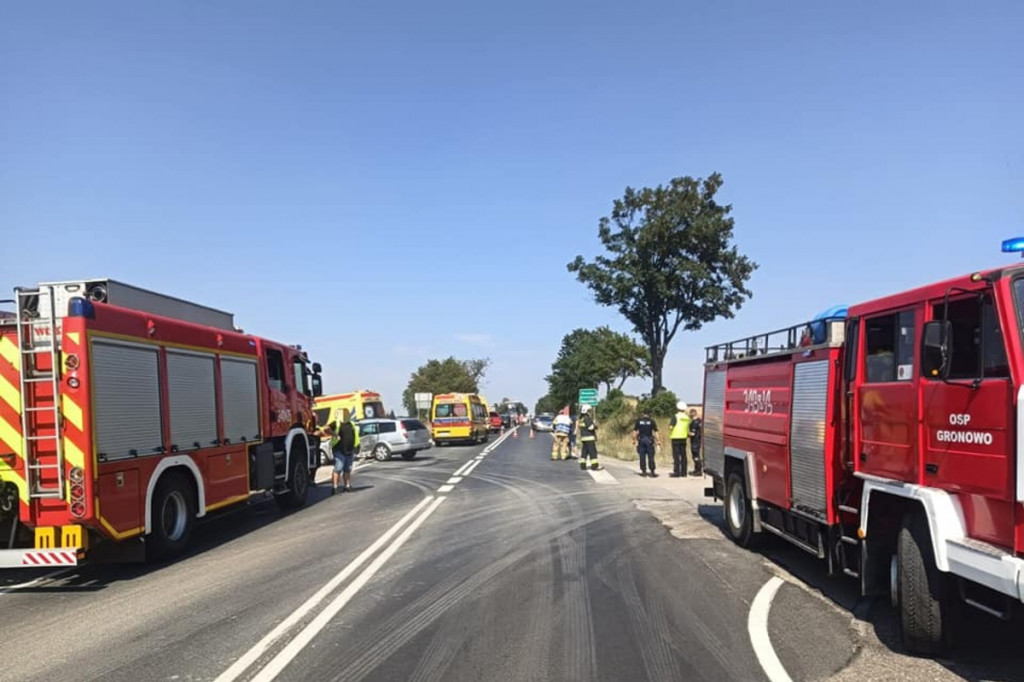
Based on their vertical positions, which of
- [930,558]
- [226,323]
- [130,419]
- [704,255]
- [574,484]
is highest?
[704,255]

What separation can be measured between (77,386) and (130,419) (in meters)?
0.93

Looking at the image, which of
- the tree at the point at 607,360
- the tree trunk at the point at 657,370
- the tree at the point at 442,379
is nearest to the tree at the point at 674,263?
the tree trunk at the point at 657,370

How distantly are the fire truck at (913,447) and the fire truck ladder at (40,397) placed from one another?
7861 mm

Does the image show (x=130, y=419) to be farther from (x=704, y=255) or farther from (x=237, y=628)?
(x=704, y=255)

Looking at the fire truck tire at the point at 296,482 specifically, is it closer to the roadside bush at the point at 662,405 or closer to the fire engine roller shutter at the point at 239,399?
the fire engine roller shutter at the point at 239,399

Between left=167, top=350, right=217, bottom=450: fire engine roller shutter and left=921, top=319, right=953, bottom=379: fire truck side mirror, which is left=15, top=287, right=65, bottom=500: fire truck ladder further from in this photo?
left=921, top=319, right=953, bottom=379: fire truck side mirror

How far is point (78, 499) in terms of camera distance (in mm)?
8180

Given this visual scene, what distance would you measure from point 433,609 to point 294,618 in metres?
1.22

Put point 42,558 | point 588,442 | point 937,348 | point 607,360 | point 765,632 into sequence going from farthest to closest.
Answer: point 607,360, point 588,442, point 42,558, point 765,632, point 937,348

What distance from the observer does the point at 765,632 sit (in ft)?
20.3

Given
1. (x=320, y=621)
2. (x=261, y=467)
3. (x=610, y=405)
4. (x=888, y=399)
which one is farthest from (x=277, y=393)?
(x=610, y=405)

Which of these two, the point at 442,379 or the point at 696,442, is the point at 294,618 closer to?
the point at 696,442

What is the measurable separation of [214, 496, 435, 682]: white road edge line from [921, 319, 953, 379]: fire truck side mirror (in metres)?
5.18

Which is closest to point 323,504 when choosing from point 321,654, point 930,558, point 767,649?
point 321,654
